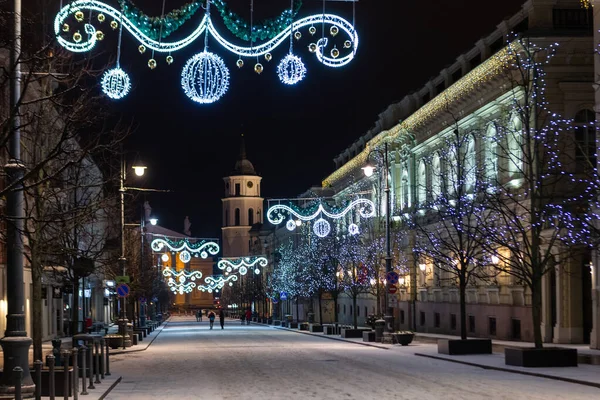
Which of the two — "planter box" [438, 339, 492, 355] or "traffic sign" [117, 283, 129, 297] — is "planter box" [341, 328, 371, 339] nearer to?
"traffic sign" [117, 283, 129, 297]

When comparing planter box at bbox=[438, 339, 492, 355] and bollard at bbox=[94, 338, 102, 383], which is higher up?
bollard at bbox=[94, 338, 102, 383]

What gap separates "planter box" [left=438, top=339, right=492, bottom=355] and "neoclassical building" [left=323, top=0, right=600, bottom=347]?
4109 mm

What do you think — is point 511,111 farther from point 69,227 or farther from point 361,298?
point 361,298

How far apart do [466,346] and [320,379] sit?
10.8 metres

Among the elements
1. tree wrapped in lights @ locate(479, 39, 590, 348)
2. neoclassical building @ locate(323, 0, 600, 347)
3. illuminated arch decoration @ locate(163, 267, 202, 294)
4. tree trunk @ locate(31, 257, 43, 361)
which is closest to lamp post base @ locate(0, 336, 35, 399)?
tree trunk @ locate(31, 257, 43, 361)

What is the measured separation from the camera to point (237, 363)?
32.4 metres

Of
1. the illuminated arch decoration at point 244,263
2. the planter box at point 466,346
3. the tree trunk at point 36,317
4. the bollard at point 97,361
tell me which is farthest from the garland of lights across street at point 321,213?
the illuminated arch decoration at point 244,263

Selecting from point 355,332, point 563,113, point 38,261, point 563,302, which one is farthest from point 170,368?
point 355,332

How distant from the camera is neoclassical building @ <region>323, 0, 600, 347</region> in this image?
40281mm

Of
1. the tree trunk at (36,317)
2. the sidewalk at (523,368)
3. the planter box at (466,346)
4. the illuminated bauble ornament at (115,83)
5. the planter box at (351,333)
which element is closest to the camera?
the illuminated bauble ornament at (115,83)

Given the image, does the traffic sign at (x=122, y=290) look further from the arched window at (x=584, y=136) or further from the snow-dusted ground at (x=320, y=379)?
the arched window at (x=584, y=136)

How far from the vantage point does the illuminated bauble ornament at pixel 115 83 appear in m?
19.8

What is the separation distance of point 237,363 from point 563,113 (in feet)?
59.2

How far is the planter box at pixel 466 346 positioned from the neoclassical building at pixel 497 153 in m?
4.11
